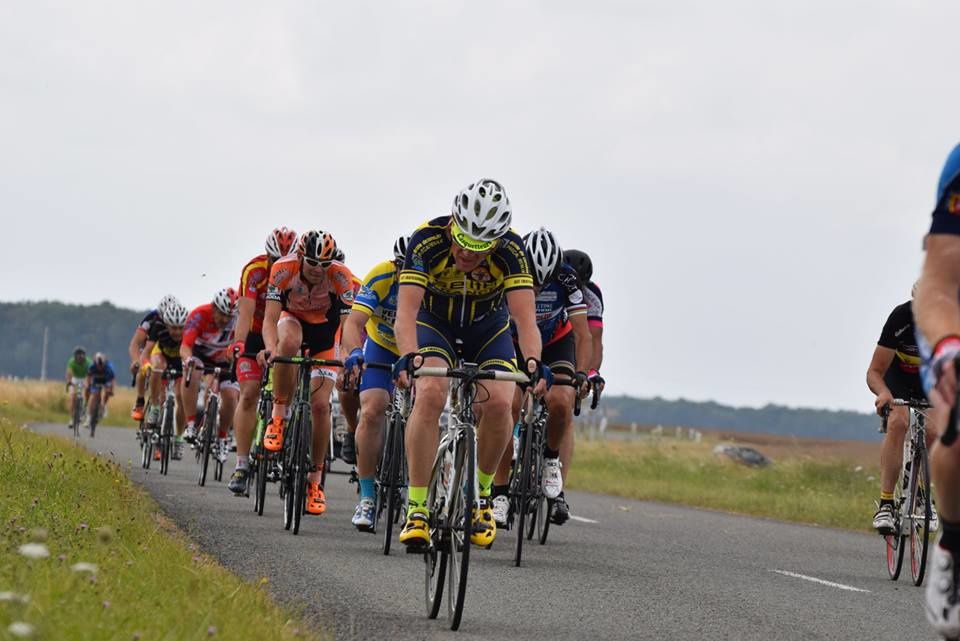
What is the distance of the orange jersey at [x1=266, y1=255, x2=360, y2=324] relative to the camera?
45.4 ft

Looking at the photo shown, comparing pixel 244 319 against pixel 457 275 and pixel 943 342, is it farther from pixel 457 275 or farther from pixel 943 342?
pixel 943 342

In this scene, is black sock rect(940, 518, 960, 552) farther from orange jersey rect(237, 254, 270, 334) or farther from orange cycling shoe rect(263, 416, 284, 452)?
orange jersey rect(237, 254, 270, 334)

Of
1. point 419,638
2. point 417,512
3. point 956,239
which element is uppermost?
point 956,239

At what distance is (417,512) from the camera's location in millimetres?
8359

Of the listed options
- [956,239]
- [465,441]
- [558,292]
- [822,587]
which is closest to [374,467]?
[558,292]

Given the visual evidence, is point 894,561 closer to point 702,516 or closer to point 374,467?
point 374,467

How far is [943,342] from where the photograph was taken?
15.2 ft

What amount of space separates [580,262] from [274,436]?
2.92m

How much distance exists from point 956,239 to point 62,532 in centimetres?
537

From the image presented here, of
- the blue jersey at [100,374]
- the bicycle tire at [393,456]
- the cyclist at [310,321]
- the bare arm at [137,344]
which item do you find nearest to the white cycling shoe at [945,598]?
the bicycle tire at [393,456]

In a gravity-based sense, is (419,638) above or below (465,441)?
below

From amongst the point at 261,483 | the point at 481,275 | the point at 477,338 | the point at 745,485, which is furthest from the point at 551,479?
the point at 745,485

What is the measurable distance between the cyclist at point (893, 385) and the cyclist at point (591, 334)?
A: 6.77ft

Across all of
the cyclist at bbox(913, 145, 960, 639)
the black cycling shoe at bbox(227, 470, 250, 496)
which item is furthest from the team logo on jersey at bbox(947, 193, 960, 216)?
the black cycling shoe at bbox(227, 470, 250, 496)
